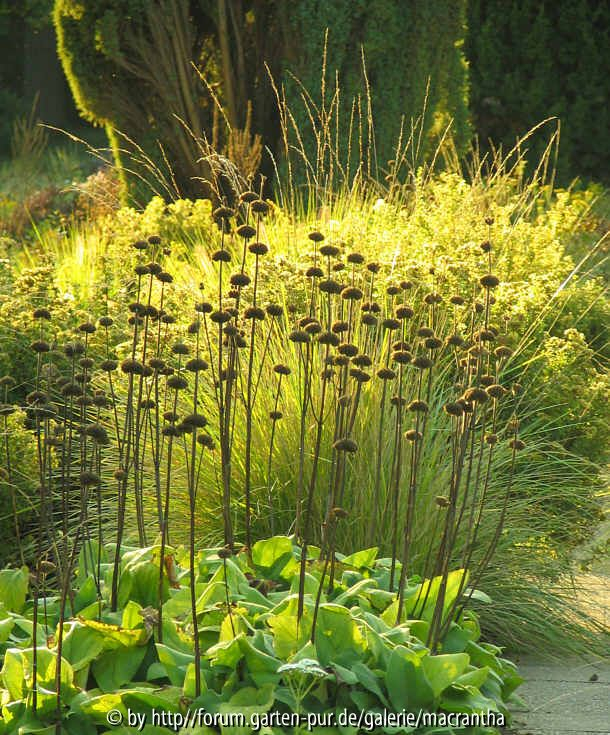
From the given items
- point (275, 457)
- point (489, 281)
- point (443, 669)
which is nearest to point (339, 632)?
point (443, 669)

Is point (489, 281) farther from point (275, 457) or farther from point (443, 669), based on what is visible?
point (275, 457)

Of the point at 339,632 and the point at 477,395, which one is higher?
the point at 477,395

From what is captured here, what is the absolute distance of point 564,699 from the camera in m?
3.10

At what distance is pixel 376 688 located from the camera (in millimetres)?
2428

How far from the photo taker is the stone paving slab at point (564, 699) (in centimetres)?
288

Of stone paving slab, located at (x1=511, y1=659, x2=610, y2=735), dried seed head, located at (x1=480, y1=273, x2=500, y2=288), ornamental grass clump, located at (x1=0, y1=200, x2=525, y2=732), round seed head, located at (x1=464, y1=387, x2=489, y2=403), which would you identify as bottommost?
stone paving slab, located at (x1=511, y1=659, x2=610, y2=735)

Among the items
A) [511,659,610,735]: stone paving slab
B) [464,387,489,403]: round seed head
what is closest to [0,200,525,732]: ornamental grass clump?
[464,387,489,403]: round seed head

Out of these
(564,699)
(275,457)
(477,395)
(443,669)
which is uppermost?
(477,395)

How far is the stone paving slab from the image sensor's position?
9.45ft

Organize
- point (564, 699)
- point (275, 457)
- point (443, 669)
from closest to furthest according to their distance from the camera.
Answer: point (443, 669) → point (564, 699) → point (275, 457)

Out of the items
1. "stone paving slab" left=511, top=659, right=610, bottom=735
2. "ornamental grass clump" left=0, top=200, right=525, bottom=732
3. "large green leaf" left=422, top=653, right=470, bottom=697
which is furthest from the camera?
"stone paving slab" left=511, top=659, right=610, bottom=735

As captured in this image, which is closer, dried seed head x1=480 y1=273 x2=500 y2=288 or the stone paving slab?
dried seed head x1=480 y1=273 x2=500 y2=288

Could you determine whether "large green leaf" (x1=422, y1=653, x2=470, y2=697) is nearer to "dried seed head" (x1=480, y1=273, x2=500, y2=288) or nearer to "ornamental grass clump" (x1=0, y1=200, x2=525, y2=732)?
"ornamental grass clump" (x1=0, y1=200, x2=525, y2=732)

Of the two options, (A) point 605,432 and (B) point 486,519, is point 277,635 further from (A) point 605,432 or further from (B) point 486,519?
(A) point 605,432
